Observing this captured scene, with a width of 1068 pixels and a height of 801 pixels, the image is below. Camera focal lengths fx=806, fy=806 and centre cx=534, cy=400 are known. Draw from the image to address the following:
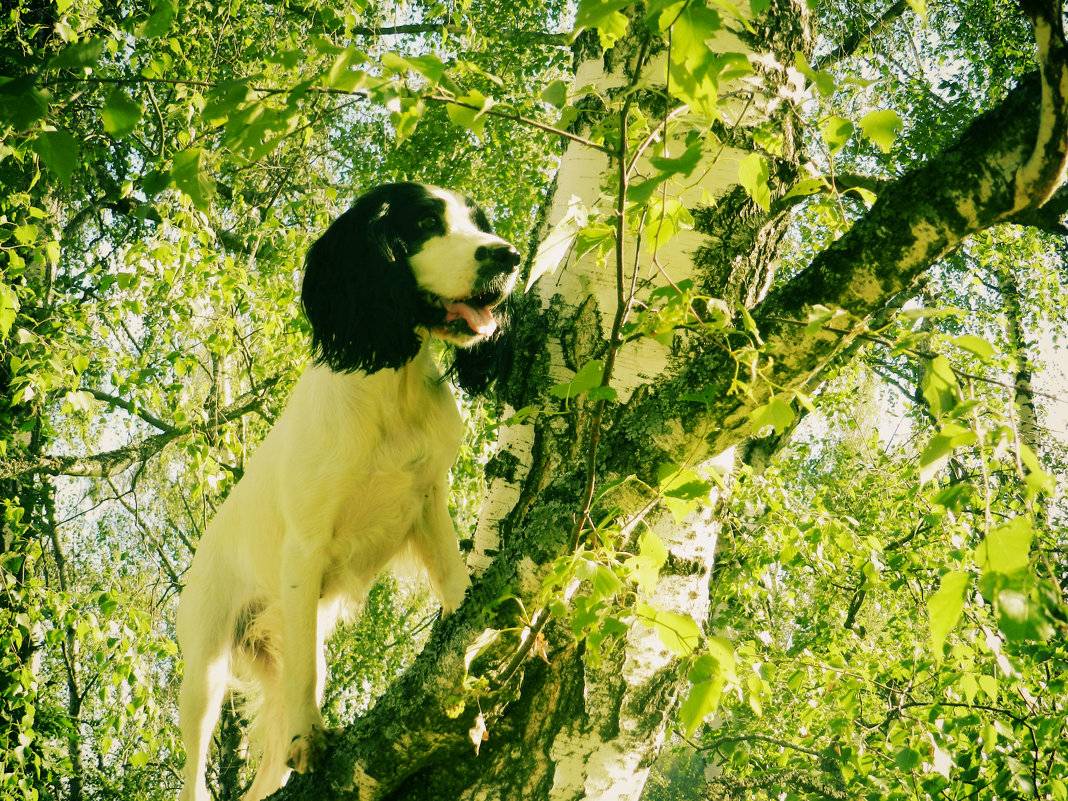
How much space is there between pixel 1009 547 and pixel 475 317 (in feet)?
6.12

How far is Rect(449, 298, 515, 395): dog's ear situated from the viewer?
8.82 ft

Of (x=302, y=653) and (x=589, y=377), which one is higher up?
(x=302, y=653)

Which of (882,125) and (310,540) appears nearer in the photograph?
(882,125)

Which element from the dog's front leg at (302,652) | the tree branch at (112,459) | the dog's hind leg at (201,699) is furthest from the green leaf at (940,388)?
the tree branch at (112,459)

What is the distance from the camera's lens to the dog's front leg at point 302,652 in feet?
7.25

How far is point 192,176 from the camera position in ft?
3.44

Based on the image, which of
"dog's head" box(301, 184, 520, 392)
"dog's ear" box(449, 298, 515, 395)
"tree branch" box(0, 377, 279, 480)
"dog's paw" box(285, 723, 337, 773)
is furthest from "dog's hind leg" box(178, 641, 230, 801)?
"tree branch" box(0, 377, 279, 480)

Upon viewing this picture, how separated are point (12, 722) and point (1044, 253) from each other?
8373mm

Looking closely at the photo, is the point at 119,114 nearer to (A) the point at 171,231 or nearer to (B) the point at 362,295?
(B) the point at 362,295

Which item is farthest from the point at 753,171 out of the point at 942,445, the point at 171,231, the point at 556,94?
the point at 171,231

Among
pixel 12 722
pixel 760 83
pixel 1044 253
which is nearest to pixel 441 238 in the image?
pixel 760 83

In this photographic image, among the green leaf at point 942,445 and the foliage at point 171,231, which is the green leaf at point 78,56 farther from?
the green leaf at point 942,445

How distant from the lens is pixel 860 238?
4.70ft

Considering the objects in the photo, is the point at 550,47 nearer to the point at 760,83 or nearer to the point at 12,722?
the point at 760,83
